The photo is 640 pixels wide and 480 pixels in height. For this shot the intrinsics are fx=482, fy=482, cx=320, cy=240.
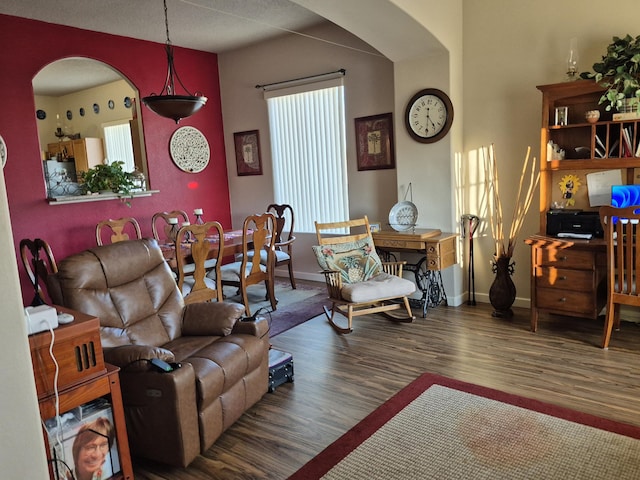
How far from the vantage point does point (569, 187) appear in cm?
409

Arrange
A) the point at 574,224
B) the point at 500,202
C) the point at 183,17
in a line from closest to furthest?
the point at 574,224 → the point at 500,202 → the point at 183,17

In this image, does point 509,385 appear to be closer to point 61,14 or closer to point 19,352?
point 19,352

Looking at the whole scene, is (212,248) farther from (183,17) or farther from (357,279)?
(183,17)

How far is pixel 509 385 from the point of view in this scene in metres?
2.97

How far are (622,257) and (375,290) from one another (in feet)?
5.80

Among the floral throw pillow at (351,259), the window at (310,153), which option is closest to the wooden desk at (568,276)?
the floral throw pillow at (351,259)

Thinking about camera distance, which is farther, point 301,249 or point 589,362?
point 301,249

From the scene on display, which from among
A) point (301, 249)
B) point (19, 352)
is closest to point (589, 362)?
point (19, 352)

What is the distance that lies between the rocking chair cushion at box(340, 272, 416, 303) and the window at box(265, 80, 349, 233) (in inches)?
68.5

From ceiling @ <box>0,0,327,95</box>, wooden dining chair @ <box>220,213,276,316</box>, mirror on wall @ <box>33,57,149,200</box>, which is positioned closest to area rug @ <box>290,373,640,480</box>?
wooden dining chair @ <box>220,213,276,316</box>

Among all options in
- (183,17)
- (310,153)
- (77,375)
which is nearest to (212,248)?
(310,153)

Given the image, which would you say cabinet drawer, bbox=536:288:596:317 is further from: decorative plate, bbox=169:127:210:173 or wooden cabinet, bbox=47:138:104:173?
wooden cabinet, bbox=47:138:104:173

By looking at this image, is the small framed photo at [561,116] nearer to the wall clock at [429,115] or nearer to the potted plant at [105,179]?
the wall clock at [429,115]

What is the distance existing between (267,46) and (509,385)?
15.8 feet
